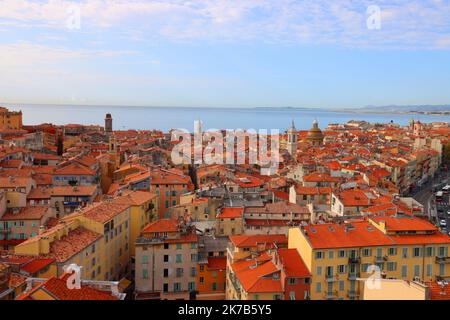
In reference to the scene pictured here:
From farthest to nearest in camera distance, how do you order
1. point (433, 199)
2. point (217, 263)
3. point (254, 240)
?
point (433, 199) < point (217, 263) < point (254, 240)

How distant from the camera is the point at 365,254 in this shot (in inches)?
727

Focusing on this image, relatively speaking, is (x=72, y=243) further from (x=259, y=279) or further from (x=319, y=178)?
(x=319, y=178)

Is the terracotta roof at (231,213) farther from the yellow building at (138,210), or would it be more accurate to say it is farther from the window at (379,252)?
the window at (379,252)

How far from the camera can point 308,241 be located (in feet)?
59.3

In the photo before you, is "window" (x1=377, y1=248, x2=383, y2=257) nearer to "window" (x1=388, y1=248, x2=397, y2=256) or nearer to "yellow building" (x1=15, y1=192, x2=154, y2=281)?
"window" (x1=388, y1=248, x2=397, y2=256)

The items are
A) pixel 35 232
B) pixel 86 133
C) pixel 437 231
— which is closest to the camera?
pixel 437 231

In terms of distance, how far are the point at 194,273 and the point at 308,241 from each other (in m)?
5.96

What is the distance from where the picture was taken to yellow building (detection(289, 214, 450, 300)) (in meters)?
18.0

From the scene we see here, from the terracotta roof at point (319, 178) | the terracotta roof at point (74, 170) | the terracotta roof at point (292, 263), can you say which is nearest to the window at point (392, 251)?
the terracotta roof at point (292, 263)

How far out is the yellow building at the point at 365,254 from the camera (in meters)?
18.0

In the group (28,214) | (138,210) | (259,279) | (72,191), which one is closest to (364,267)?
(259,279)
